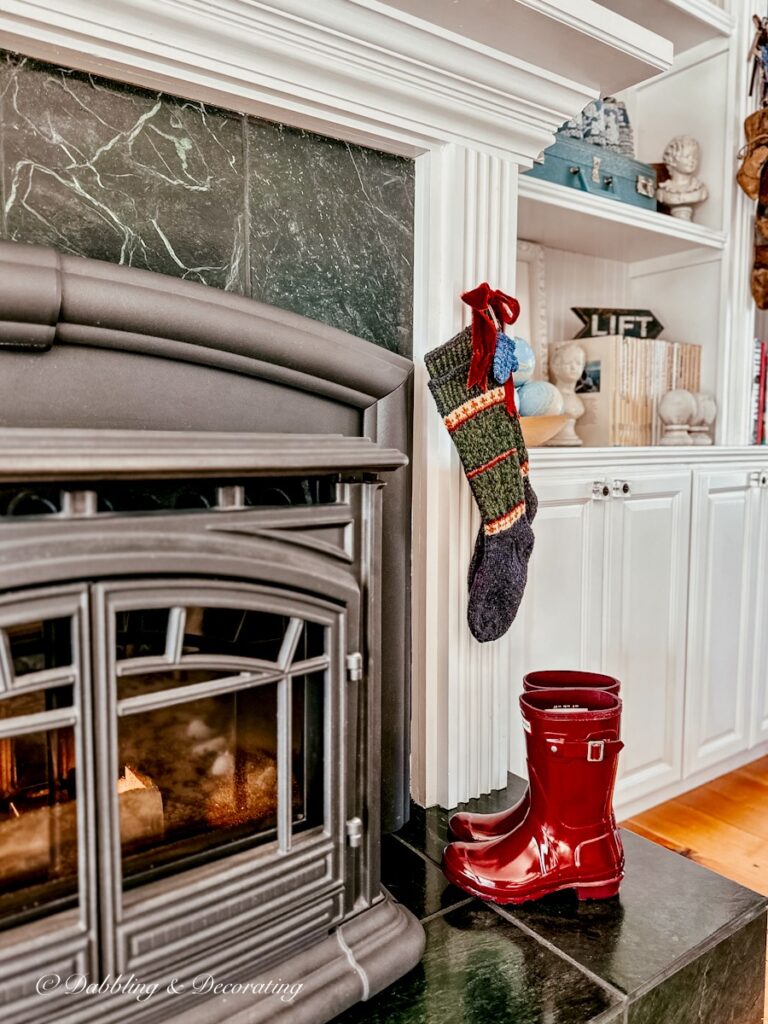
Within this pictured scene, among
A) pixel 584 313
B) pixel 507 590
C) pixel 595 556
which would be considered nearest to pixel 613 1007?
pixel 507 590

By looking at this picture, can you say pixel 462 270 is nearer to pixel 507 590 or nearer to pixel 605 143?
pixel 507 590

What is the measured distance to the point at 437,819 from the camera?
1237 millimetres

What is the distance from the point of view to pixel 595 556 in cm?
164

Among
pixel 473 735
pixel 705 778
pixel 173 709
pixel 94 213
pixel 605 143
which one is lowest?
pixel 705 778

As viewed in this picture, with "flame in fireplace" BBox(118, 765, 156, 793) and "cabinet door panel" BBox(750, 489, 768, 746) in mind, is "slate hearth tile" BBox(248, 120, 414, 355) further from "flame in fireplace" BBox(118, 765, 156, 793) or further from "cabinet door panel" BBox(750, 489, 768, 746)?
"cabinet door panel" BBox(750, 489, 768, 746)

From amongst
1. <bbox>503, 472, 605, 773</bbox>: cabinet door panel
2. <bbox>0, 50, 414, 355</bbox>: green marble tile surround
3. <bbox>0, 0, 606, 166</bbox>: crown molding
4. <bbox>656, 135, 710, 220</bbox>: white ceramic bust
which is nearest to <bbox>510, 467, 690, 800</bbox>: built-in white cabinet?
<bbox>503, 472, 605, 773</bbox>: cabinet door panel

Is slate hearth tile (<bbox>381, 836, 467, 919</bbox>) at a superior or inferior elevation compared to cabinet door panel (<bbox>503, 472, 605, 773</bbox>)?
inferior

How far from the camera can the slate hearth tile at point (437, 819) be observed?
1164mm

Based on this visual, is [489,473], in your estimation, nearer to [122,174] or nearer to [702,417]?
[122,174]

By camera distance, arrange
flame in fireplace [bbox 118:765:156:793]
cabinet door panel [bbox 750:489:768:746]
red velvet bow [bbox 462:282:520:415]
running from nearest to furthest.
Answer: flame in fireplace [bbox 118:765:156:793], red velvet bow [bbox 462:282:520:415], cabinet door panel [bbox 750:489:768:746]

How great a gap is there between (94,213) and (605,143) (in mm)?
1409

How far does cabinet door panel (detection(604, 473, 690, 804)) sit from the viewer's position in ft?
5.59

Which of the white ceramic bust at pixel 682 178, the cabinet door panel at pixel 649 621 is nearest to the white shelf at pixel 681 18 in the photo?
the white ceramic bust at pixel 682 178

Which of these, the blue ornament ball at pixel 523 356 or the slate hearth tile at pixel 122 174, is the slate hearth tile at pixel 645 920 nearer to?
the blue ornament ball at pixel 523 356
